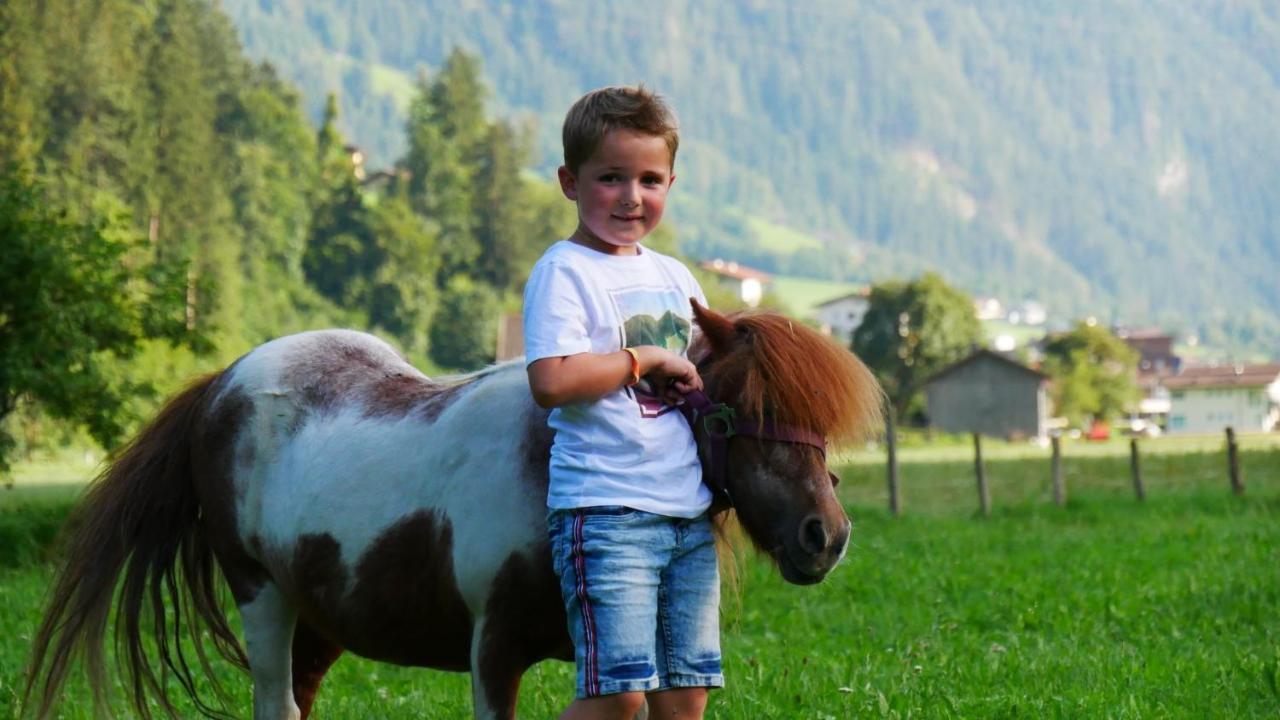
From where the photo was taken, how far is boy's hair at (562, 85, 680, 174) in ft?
12.3

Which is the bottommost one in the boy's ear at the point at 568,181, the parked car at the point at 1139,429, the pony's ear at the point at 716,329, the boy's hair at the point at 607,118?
the pony's ear at the point at 716,329

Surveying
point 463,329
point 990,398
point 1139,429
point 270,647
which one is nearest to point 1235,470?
point 270,647

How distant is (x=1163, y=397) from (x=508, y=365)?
635 ft

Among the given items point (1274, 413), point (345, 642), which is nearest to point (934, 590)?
point (345, 642)

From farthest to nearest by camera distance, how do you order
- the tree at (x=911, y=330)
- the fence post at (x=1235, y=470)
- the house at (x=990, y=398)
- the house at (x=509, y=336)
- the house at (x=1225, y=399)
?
the house at (x=1225, y=399) → the tree at (x=911, y=330) → the house at (x=990, y=398) → the house at (x=509, y=336) → the fence post at (x=1235, y=470)

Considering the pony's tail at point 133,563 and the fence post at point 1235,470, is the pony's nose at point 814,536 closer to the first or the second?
the pony's tail at point 133,563

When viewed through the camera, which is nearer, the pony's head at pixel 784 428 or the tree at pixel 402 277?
the pony's head at pixel 784 428

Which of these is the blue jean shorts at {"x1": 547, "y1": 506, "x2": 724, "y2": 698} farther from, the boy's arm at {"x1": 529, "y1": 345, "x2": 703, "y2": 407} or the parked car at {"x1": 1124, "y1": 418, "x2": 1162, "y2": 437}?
the parked car at {"x1": 1124, "y1": 418, "x2": 1162, "y2": 437}

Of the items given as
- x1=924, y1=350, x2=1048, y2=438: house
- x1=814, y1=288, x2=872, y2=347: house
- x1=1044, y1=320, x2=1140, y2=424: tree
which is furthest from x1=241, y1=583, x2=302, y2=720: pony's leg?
x1=814, y1=288, x2=872, y2=347: house

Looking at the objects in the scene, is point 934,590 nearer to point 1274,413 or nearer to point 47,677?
point 47,677

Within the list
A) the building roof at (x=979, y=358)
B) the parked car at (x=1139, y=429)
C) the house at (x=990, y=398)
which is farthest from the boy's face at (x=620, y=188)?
the parked car at (x=1139, y=429)

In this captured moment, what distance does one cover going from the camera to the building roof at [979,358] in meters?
95.4

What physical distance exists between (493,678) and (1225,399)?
17457 centimetres

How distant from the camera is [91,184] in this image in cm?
6131
